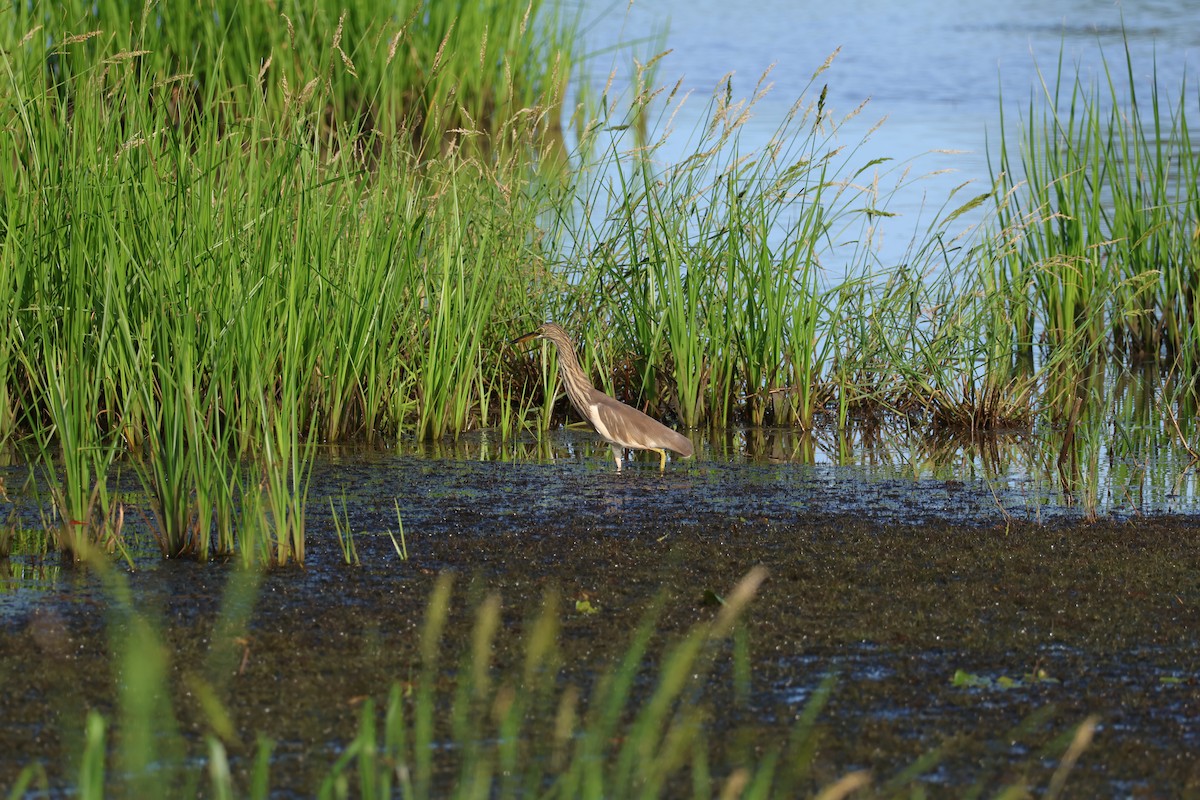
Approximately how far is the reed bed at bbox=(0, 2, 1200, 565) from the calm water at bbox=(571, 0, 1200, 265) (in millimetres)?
3053

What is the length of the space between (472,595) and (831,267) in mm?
6529

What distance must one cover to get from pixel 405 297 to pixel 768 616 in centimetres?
334

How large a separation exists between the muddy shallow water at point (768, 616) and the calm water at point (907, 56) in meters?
5.48

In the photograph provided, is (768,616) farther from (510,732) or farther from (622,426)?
(622,426)

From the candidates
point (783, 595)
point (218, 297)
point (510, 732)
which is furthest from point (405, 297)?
point (510, 732)

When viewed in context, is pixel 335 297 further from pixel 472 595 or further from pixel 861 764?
pixel 861 764

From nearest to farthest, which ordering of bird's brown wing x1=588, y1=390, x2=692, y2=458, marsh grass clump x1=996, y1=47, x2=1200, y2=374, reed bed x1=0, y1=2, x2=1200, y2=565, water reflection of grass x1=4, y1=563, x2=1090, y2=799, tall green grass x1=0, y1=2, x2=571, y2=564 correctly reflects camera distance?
1. water reflection of grass x1=4, y1=563, x2=1090, y2=799
2. tall green grass x1=0, y1=2, x2=571, y2=564
3. reed bed x1=0, y1=2, x2=1200, y2=565
4. bird's brown wing x1=588, y1=390, x2=692, y2=458
5. marsh grass clump x1=996, y1=47, x2=1200, y2=374

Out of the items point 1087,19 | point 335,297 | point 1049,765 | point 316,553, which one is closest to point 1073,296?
point 335,297

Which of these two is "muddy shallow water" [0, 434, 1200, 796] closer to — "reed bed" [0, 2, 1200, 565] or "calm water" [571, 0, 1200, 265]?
"reed bed" [0, 2, 1200, 565]

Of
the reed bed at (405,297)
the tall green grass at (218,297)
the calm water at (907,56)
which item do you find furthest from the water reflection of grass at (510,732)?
the calm water at (907,56)

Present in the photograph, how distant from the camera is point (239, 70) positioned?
11.8m

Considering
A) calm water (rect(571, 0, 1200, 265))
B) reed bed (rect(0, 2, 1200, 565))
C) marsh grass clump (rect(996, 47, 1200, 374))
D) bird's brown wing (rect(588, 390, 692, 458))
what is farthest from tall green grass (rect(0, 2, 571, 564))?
calm water (rect(571, 0, 1200, 265))

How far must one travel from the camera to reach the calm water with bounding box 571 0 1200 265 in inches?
546

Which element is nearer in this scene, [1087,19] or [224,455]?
[224,455]
